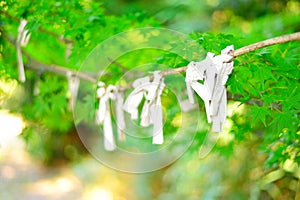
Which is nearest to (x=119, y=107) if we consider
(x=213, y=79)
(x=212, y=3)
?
(x=213, y=79)

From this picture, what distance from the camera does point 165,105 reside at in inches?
55.3

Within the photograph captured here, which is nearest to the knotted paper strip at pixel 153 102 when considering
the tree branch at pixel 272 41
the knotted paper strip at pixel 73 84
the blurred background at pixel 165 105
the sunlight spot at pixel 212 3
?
Answer: the blurred background at pixel 165 105

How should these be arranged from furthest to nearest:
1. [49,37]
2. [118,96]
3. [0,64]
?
[49,37], [0,64], [118,96]

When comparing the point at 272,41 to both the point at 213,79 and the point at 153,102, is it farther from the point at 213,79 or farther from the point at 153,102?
the point at 153,102

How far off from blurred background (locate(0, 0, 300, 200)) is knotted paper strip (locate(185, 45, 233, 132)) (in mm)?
61

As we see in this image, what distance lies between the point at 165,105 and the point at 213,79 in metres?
0.55

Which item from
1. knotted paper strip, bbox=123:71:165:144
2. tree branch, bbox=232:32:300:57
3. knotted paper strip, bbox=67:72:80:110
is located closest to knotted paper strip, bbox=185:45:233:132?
tree branch, bbox=232:32:300:57

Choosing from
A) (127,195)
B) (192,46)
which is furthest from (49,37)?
(127,195)

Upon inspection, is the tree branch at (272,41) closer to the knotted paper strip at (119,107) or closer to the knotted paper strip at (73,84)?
the knotted paper strip at (119,107)

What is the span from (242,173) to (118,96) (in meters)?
1.04

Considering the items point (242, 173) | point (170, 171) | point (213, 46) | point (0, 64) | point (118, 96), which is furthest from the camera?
point (170, 171)

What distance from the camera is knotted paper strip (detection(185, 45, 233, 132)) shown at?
2.76 ft

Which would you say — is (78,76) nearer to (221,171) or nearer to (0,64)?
(0,64)

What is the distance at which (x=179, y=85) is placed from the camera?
1.26m
